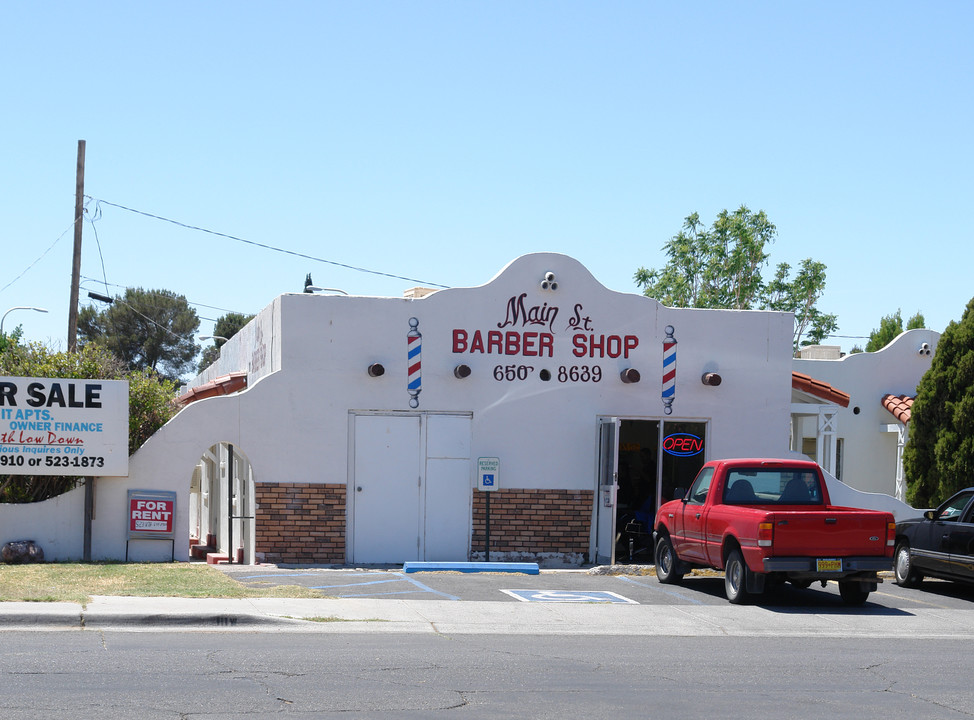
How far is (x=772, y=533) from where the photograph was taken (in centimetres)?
1295

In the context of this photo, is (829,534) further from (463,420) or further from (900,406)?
(900,406)

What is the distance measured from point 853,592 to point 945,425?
370 inches

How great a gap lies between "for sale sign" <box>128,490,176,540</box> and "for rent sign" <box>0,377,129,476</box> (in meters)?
0.55

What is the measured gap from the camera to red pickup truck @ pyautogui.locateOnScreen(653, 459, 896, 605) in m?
13.0

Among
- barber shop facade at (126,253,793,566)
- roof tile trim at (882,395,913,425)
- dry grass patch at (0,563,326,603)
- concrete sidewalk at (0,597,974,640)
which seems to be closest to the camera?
concrete sidewalk at (0,597,974,640)

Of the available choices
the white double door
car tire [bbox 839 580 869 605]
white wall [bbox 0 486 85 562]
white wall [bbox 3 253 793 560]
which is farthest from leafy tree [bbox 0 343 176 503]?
car tire [bbox 839 580 869 605]

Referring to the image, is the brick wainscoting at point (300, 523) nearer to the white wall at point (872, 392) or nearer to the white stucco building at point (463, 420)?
the white stucco building at point (463, 420)

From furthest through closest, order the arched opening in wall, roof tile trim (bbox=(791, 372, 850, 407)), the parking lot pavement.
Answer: roof tile trim (bbox=(791, 372, 850, 407)), the arched opening in wall, the parking lot pavement

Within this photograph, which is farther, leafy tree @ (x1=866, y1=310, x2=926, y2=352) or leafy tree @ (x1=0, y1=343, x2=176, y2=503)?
leafy tree @ (x1=866, y1=310, x2=926, y2=352)

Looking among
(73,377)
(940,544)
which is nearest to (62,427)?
(73,377)

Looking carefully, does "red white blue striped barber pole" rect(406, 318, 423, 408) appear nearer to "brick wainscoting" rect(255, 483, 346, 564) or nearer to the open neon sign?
"brick wainscoting" rect(255, 483, 346, 564)

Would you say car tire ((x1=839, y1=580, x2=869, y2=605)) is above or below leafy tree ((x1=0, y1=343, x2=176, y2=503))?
below

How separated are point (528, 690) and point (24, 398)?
11.1 metres

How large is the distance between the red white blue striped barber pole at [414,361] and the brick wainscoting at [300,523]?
1881 mm
